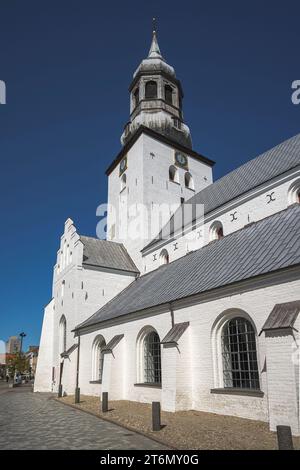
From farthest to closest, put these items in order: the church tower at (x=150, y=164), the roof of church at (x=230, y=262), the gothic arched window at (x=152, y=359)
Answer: the church tower at (x=150, y=164), the gothic arched window at (x=152, y=359), the roof of church at (x=230, y=262)

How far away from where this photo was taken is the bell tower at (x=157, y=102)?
35469 millimetres

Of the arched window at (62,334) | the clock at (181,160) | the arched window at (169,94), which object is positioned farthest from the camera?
the arched window at (169,94)

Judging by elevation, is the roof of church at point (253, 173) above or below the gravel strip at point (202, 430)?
above

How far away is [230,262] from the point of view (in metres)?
15.2

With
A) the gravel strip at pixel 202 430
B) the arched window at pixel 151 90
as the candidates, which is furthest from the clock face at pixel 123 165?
the gravel strip at pixel 202 430

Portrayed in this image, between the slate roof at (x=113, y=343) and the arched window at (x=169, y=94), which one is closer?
the slate roof at (x=113, y=343)

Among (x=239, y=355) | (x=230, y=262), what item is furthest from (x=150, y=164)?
(x=239, y=355)

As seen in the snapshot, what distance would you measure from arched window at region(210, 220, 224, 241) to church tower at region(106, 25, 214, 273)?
8.16 metres

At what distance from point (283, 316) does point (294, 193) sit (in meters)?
10.4

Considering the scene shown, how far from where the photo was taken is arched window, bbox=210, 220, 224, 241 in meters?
23.4

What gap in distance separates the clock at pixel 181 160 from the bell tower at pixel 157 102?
55.2 inches

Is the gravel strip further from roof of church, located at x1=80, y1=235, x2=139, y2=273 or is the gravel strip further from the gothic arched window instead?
roof of church, located at x1=80, y1=235, x2=139, y2=273

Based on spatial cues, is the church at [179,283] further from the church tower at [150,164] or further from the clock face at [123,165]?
the clock face at [123,165]

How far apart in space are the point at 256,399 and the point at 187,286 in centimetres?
569
